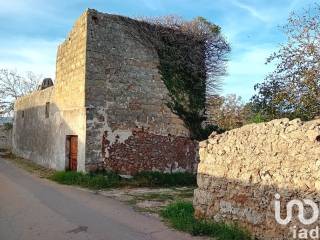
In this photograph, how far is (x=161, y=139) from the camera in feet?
49.9

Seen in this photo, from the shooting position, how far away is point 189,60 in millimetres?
16359

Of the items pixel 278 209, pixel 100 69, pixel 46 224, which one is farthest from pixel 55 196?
pixel 278 209

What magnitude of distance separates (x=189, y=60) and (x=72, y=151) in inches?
235

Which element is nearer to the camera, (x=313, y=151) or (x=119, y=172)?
(x=313, y=151)

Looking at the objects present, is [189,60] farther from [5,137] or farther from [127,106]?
[5,137]

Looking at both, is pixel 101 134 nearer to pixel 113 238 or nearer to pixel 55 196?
pixel 55 196

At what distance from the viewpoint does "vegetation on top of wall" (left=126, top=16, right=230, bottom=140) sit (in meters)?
15.8

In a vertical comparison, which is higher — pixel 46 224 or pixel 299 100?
pixel 299 100

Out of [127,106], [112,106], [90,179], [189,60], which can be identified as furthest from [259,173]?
[189,60]

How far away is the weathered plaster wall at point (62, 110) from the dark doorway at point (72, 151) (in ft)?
0.66

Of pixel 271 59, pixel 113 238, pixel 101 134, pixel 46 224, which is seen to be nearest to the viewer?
pixel 113 238

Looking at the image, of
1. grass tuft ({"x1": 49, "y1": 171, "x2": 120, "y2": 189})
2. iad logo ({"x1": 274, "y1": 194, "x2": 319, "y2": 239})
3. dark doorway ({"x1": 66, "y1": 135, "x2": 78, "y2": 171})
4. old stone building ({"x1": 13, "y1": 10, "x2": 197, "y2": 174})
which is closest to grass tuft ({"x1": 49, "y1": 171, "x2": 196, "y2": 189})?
grass tuft ({"x1": 49, "y1": 171, "x2": 120, "y2": 189})

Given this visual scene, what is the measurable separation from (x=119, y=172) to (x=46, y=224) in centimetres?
657

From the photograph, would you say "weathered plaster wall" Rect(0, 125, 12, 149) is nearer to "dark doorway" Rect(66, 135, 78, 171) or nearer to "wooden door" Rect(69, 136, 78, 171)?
"dark doorway" Rect(66, 135, 78, 171)
